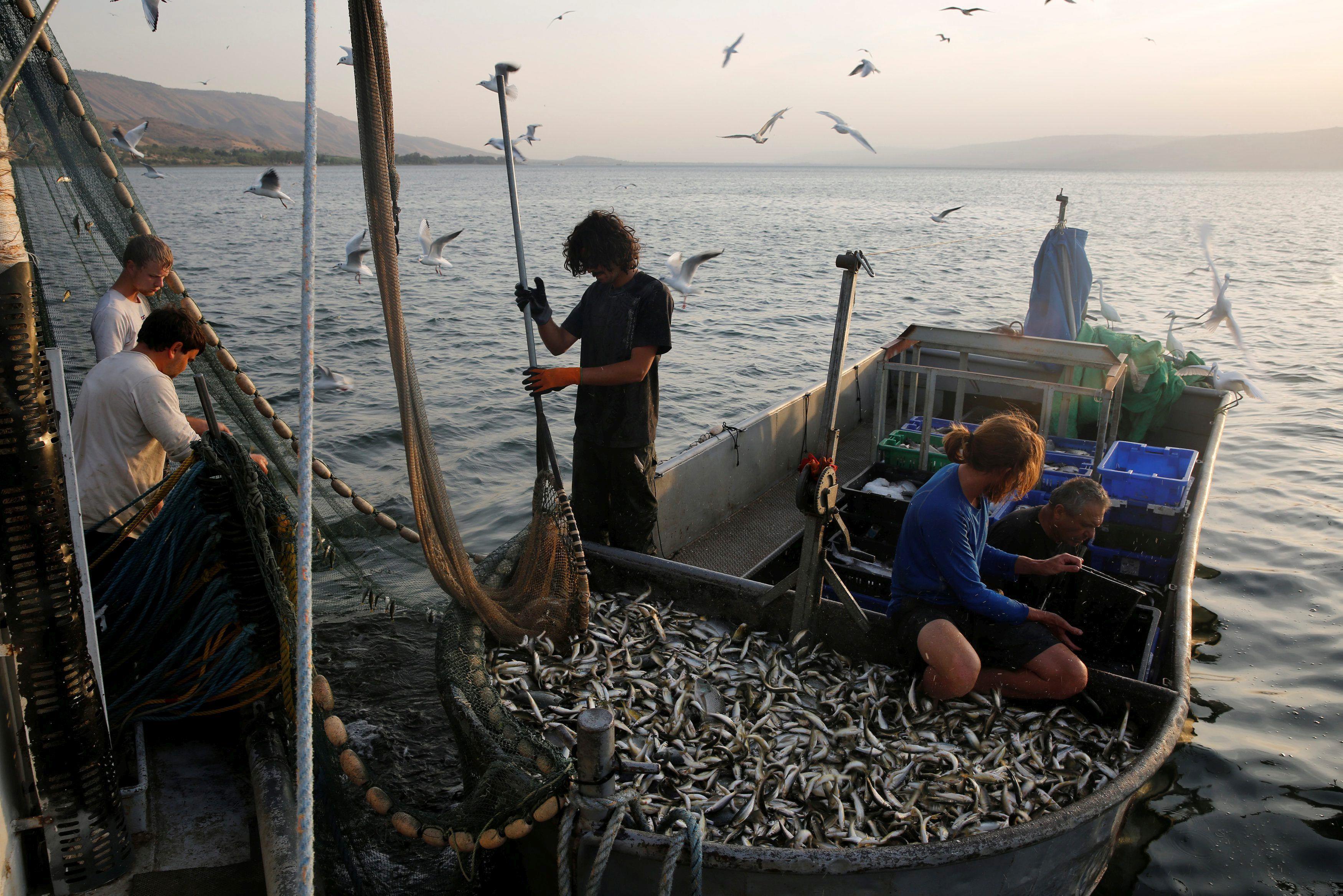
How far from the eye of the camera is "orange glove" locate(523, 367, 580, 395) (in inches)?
191

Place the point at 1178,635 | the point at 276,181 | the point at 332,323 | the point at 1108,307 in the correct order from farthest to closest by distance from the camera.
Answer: the point at 332,323 < the point at 1108,307 < the point at 276,181 < the point at 1178,635

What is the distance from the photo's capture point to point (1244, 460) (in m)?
12.9

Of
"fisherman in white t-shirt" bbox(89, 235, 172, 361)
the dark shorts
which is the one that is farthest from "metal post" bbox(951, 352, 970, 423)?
"fisherman in white t-shirt" bbox(89, 235, 172, 361)

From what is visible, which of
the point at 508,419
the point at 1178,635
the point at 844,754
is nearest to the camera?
the point at 844,754

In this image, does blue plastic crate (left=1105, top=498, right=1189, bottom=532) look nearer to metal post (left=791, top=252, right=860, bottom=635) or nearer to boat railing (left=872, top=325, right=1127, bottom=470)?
boat railing (left=872, top=325, right=1127, bottom=470)

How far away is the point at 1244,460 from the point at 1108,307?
387 cm

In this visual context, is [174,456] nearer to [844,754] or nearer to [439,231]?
[844,754]

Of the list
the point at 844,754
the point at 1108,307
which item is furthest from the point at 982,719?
the point at 1108,307

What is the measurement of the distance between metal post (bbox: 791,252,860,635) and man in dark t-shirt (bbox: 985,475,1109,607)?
4.31 feet

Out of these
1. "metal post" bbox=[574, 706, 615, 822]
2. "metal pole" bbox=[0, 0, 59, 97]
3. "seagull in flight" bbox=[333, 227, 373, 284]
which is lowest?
"metal post" bbox=[574, 706, 615, 822]

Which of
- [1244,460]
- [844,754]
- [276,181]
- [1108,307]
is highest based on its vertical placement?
[276,181]

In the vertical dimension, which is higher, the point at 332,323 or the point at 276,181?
the point at 276,181

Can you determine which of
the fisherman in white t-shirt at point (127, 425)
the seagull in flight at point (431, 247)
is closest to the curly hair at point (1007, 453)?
the fisherman in white t-shirt at point (127, 425)

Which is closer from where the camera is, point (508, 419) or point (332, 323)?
point (508, 419)
